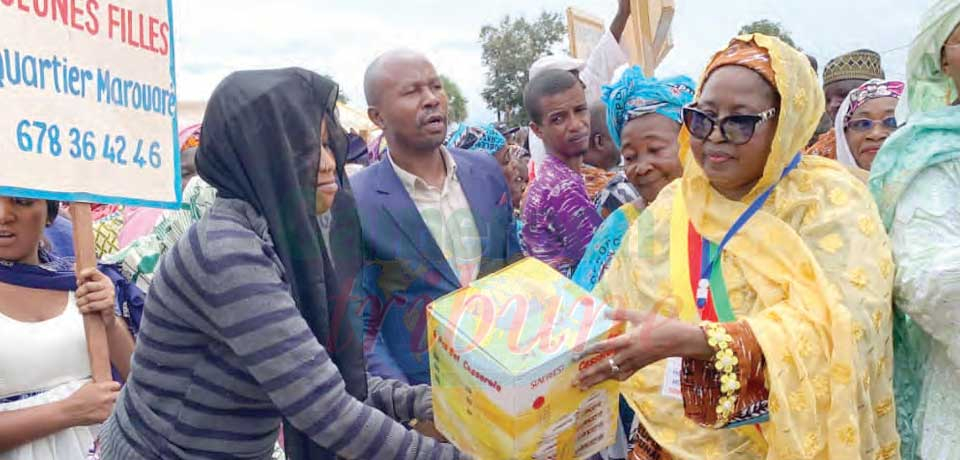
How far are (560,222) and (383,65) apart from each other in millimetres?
969

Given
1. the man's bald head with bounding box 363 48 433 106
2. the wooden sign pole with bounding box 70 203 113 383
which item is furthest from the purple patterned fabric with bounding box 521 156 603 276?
the wooden sign pole with bounding box 70 203 113 383

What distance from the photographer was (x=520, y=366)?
1.61m

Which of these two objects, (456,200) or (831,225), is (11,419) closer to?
(456,200)

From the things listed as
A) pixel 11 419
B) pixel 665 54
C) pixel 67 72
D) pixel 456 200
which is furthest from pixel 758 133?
pixel 665 54

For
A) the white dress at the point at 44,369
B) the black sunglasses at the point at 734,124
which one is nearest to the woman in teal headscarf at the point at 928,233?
the black sunglasses at the point at 734,124

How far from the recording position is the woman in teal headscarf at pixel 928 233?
6.70 feet

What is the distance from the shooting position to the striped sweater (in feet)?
5.97

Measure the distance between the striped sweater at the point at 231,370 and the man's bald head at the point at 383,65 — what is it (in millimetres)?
1425

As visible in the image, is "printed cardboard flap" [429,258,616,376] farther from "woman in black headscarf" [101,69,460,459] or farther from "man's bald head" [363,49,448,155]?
"man's bald head" [363,49,448,155]

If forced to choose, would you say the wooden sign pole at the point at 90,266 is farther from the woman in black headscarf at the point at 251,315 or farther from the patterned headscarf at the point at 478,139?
the patterned headscarf at the point at 478,139

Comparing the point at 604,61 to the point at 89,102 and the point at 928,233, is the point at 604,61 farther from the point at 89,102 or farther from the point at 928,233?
the point at 89,102

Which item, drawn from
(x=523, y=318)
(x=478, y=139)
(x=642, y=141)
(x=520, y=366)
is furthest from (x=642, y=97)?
(x=478, y=139)

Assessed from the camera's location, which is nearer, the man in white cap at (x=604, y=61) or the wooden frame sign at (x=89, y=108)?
the wooden frame sign at (x=89, y=108)

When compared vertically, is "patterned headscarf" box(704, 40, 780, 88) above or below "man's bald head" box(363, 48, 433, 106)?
above
